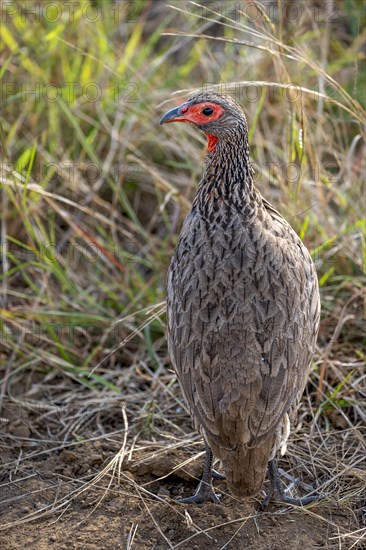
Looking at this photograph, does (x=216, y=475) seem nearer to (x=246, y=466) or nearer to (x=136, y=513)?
(x=136, y=513)

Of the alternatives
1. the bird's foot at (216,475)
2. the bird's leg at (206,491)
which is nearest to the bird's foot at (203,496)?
the bird's leg at (206,491)

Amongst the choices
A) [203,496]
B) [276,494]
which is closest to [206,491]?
[203,496]

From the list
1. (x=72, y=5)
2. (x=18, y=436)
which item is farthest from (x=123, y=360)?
(x=72, y=5)

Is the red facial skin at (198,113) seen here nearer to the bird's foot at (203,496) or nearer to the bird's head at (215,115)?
the bird's head at (215,115)

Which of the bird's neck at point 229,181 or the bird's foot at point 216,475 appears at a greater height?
the bird's neck at point 229,181

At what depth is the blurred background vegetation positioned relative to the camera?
4609mm

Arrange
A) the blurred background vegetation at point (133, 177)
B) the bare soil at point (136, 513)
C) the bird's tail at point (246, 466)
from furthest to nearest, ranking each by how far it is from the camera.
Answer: the blurred background vegetation at point (133, 177) → the bare soil at point (136, 513) → the bird's tail at point (246, 466)

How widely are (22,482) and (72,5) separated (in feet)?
10.9

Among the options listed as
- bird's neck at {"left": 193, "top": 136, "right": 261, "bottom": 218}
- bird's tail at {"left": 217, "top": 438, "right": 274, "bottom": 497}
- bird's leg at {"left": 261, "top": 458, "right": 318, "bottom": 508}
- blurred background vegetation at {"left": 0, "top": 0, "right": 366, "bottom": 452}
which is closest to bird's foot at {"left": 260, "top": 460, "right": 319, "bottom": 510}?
bird's leg at {"left": 261, "top": 458, "right": 318, "bottom": 508}

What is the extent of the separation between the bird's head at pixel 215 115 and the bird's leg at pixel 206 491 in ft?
4.41

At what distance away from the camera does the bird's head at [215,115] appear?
3814 mm

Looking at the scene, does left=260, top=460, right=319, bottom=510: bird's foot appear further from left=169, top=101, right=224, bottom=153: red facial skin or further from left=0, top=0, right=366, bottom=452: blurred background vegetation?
left=169, top=101, right=224, bottom=153: red facial skin

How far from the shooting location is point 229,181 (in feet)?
12.7

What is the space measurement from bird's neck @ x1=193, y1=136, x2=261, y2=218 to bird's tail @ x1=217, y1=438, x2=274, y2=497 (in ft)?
3.32
